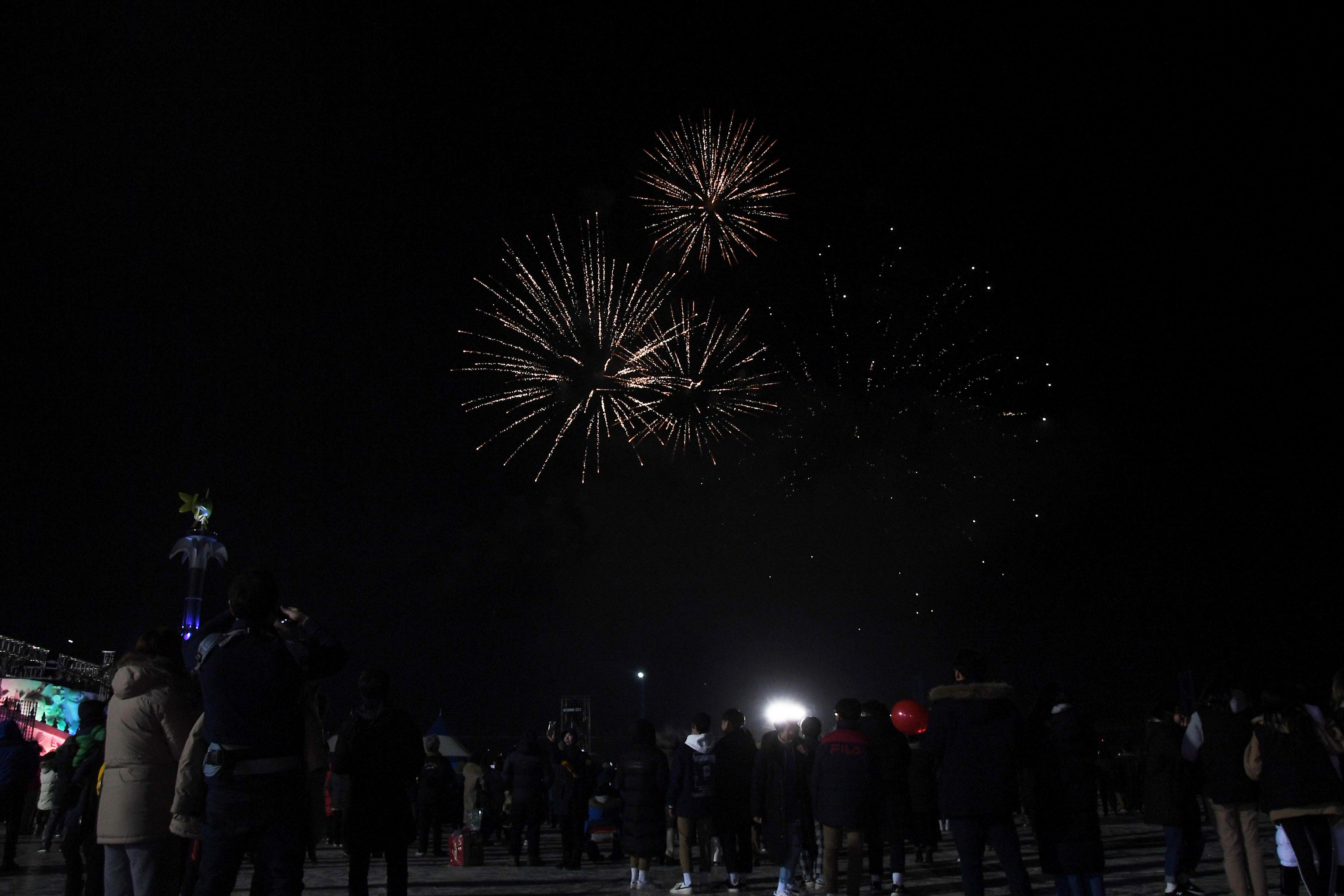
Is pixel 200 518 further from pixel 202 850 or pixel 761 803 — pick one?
pixel 202 850

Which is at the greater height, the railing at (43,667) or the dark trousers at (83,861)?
the railing at (43,667)

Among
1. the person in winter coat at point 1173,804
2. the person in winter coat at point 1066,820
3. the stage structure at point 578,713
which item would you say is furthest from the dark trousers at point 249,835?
the stage structure at point 578,713

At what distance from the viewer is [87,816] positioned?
6.67 meters

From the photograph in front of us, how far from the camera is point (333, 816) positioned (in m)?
15.4

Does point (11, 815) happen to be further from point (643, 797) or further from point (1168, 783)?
point (1168, 783)

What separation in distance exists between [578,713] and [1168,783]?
1686 centimetres

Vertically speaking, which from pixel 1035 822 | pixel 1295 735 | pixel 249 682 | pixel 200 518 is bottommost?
pixel 1035 822

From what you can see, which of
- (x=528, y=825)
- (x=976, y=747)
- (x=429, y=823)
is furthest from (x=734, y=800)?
(x=429, y=823)

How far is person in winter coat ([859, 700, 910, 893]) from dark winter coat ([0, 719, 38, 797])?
31.4 feet

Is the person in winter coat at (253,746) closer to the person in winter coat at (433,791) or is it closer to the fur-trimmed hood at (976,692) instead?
the fur-trimmed hood at (976,692)

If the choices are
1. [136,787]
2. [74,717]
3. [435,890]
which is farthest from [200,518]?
[136,787]

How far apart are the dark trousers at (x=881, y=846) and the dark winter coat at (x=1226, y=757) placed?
2.82m

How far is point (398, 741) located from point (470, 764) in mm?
9812

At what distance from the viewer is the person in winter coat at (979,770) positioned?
585 cm
